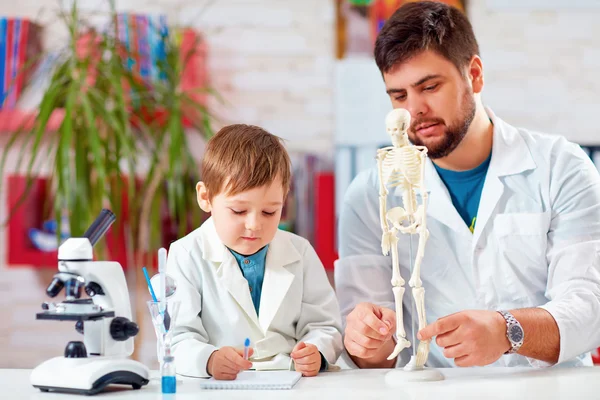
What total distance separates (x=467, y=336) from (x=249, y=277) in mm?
511

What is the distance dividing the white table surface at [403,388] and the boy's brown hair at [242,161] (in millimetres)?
428

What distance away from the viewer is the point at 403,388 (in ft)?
4.53

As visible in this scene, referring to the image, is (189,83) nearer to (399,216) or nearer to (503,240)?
(503,240)

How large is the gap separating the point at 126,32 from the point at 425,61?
192cm

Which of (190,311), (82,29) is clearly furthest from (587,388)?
(82,29)

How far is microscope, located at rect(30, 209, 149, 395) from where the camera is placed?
133 centimetres

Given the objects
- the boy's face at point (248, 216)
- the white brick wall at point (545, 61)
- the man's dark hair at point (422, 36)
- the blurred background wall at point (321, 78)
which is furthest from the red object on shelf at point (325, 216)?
the boy's face at point (248, 216)

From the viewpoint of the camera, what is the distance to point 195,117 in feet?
11.3

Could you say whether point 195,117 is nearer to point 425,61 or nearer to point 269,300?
point 425,61

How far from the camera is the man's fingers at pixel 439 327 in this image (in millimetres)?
1456

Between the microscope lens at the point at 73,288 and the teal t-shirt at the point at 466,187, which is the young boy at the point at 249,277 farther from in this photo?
the teal t-shirt at the point at 466,187

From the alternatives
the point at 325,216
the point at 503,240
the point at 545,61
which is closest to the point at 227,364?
the point at 503,240

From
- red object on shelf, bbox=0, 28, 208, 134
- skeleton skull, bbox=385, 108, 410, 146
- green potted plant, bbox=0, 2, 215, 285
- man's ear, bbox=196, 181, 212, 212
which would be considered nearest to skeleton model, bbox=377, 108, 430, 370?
skeleton skull, bbox=385, 108, 410, 146

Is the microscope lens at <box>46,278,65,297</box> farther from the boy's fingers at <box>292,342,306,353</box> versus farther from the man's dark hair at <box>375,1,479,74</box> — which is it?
the man's dark hair at <box>375,1,479,74</box>
